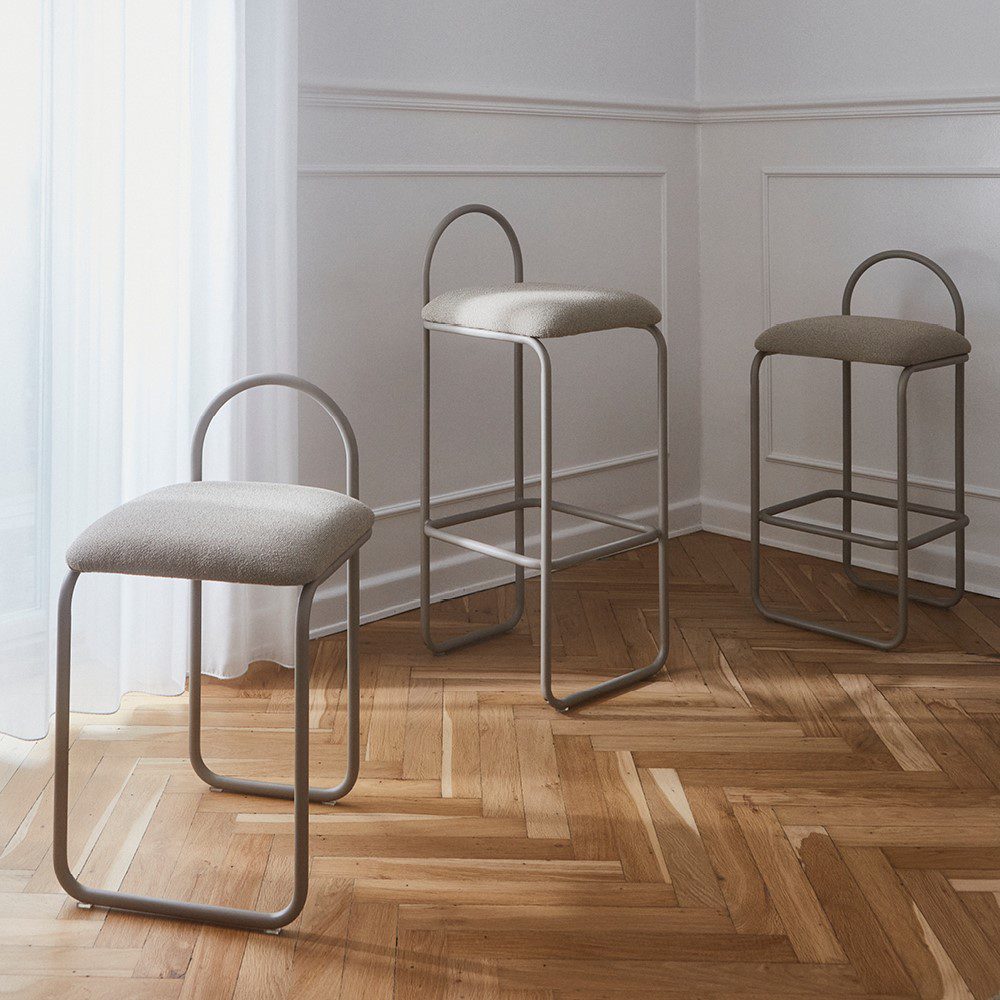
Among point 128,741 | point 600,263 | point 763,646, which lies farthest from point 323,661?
point 600,263

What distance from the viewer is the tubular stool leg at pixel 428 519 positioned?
2475mm

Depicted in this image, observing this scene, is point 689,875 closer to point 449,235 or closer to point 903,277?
point 449,235

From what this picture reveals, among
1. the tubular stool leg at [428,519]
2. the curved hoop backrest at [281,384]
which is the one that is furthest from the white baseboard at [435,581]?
the curved hoop backrest at [281,384]

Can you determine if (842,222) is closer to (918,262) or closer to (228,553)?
(918,262)

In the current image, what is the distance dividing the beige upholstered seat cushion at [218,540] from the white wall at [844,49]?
194 cm

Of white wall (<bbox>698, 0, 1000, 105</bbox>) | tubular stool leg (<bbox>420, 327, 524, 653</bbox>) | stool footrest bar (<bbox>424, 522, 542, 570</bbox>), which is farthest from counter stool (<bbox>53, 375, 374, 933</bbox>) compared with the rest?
white wall (<bbox>698, 0, 1000, 105</bbox>)

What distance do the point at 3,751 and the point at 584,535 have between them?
157 cm

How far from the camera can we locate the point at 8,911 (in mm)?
1603

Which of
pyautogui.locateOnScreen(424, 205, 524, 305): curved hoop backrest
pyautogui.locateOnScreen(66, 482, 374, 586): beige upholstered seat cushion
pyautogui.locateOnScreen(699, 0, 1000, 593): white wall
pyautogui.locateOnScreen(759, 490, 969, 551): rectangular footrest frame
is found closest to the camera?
pyautogui.locateOnScreen(66, 482, 374, 586): beige upholstered seat cushion

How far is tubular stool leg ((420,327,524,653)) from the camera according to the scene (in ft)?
8.12

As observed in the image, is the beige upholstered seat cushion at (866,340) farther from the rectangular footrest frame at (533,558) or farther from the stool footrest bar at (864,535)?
the rectangular footrest frame at (533,558)

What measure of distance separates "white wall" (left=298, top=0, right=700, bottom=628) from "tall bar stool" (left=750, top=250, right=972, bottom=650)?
580 mm

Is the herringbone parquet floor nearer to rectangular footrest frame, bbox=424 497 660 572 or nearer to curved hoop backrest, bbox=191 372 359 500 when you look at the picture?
rectangular footrest frame, bbox=424 497 660 572

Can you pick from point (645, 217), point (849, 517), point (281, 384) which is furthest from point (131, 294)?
point (849, 517)
